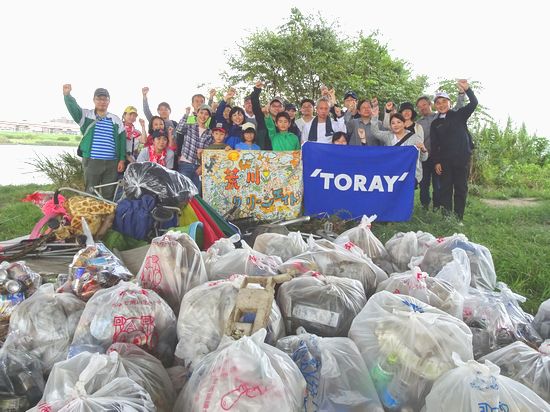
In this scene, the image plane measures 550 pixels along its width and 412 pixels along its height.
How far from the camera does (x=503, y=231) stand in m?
5.35

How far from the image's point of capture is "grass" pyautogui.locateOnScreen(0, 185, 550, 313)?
11.9ft

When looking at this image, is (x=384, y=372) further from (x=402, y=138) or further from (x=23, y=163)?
(x=23, y=163)

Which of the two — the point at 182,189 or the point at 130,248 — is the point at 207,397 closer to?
the point at 130,248

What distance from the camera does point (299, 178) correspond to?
5.64m

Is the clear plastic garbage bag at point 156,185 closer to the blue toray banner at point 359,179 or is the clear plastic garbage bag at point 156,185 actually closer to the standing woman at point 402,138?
the blue toray banner at point 359,179

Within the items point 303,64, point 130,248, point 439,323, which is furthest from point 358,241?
point 303,64

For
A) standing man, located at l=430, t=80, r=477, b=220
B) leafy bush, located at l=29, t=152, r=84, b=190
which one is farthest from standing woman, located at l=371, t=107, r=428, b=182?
leafy bush, located at l=29, t=152, r=84, b=190

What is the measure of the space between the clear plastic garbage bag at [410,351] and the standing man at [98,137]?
4779 millimetres

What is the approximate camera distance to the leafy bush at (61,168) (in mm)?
8633

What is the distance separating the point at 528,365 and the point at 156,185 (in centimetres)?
315

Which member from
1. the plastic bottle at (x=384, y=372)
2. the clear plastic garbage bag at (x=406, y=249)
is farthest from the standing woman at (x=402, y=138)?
the plastic bottle at (x=384, y=372)

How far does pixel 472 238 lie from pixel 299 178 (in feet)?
6.89

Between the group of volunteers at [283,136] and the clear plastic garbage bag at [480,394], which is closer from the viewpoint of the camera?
the clear plastic garbage bag at [480,394]

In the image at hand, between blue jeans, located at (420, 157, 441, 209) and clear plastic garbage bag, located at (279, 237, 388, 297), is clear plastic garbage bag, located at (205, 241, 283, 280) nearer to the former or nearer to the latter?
clear plastic garbage bag, located at (279, 237, 388, 297)
